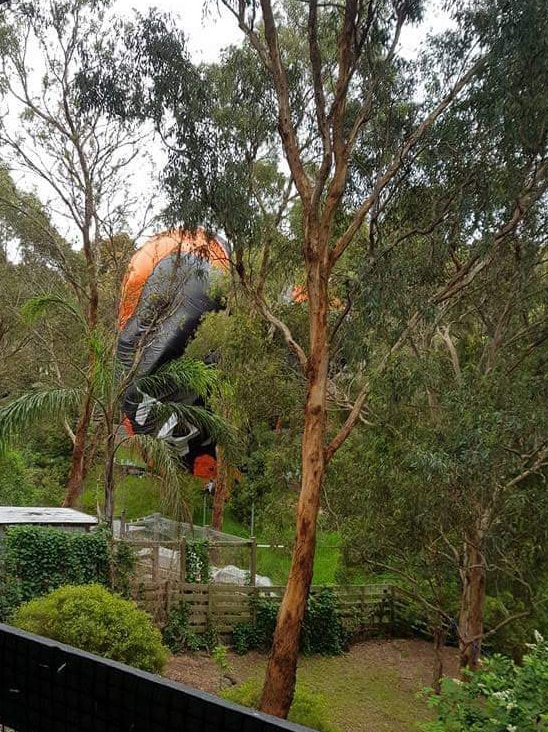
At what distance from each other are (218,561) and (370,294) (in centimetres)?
610

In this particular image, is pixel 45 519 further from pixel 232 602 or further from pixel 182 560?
pixel 232 602

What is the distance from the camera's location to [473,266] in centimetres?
984

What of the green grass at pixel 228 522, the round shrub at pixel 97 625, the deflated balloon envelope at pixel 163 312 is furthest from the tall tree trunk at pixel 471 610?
the deflated balloon envelope at pixel 163 312

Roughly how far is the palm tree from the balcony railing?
8443mm

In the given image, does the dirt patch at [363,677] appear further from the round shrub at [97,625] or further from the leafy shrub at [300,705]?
the round shrub at [97,625]

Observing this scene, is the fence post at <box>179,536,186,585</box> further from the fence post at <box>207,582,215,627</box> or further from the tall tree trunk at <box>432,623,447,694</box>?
the tall tree trunk at <box>432,623,447,694</box>

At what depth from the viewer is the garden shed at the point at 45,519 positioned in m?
9.66

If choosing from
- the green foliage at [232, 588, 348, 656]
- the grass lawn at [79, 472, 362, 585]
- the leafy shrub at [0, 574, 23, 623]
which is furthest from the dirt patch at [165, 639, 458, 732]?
the leafy shrub at [0, 574, 23, 623]

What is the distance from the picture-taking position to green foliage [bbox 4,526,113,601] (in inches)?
365

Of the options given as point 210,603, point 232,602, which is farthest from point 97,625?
point 232,602

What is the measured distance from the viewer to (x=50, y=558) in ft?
31.0

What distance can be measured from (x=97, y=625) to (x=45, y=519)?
297cm

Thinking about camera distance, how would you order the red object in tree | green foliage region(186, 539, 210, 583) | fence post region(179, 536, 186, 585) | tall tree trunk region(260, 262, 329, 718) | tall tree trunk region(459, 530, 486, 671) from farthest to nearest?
the red object in tree → green foliage region(186, 539, 210, 583) → fence post region(179, 536, 186, 585) → tall tree trunk region(459, 530, 486, 671) → tall tree trunk region(260, 262, 329, 718)

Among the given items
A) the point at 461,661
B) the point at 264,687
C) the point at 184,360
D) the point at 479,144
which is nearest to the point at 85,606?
the point at 264,687
